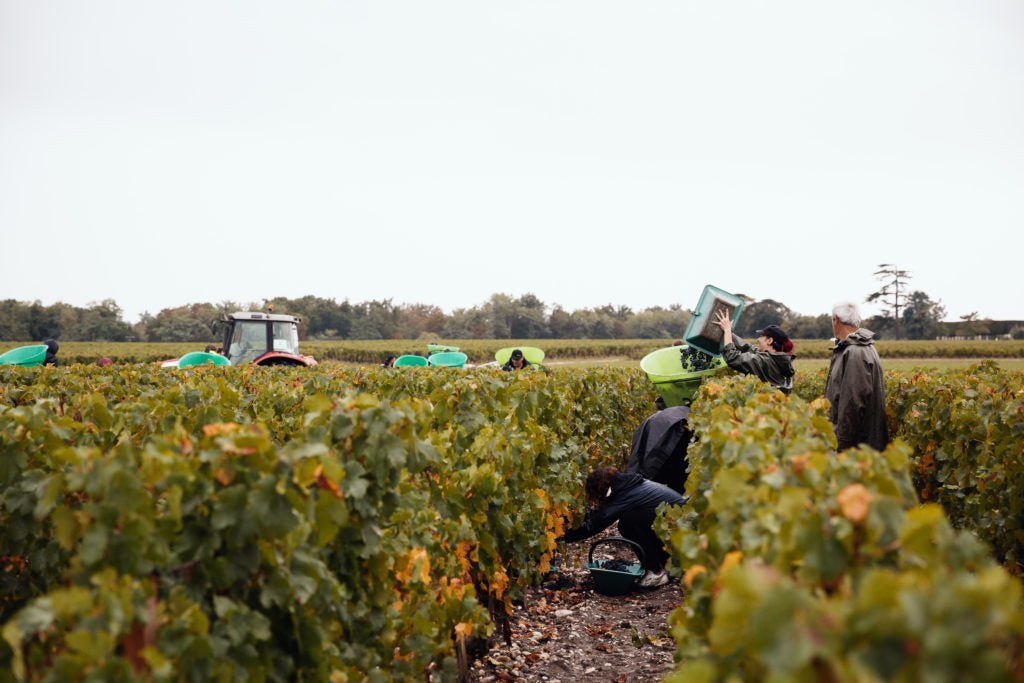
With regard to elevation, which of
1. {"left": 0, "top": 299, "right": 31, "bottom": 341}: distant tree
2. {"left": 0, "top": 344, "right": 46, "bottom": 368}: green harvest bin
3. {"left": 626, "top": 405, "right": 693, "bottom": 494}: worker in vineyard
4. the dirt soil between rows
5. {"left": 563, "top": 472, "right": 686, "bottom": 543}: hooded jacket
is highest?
{"left": 0, "top": 299, "right": 31, "bottom": 341}: distant tree

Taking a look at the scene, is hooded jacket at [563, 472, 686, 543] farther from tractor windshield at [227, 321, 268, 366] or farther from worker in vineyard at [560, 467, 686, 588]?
tractor windshield at [227, 321, 268, 366]

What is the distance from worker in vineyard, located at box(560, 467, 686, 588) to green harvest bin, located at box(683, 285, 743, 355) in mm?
1719

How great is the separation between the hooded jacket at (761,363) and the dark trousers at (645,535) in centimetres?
167

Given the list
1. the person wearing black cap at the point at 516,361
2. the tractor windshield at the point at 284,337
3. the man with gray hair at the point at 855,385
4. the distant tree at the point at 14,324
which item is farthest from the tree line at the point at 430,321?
the man with gray hair at the point at 855,385

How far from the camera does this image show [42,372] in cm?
735

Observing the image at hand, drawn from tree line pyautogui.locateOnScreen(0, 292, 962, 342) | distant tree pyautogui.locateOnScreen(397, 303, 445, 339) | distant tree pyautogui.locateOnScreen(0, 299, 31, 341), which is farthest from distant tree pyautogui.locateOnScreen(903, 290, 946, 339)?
distant tree pyautogui.locateOnScreen(0, 299, 31, 341)

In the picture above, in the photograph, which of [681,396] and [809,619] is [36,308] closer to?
[681,396]

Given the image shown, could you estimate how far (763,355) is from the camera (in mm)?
6453

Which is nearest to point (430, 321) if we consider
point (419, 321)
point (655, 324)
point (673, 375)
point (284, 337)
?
point (419, 321)

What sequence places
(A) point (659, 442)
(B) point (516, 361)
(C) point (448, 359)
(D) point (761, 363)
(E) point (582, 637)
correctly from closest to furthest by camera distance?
1. (E) point (582, 637)
2. (A) point (659, 442)
3. (D) point (761, 363)
4. (B) point (516, 361)
5. (C) point (448, 359)

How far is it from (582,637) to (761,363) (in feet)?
10.0

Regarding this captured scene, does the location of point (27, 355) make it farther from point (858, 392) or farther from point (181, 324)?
point (181, 324)

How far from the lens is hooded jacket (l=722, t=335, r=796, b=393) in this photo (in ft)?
20.6

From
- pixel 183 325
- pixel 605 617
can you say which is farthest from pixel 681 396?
pixel 183 325
